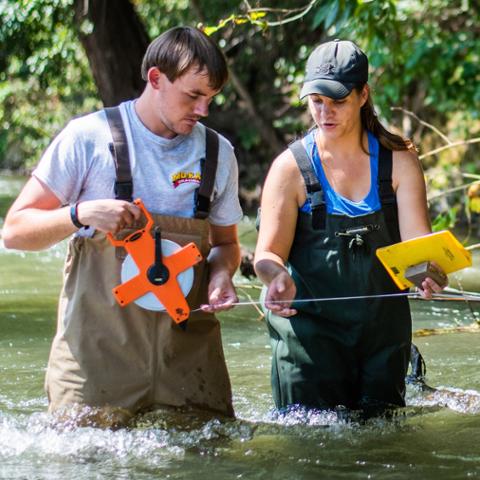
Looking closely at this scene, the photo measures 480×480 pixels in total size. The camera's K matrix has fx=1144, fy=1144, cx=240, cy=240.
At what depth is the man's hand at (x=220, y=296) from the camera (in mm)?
3924

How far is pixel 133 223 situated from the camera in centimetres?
374

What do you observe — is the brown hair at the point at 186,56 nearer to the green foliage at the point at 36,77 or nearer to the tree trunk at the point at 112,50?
the green foliage at the point at 36,77

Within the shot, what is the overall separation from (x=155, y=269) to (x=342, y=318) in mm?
814

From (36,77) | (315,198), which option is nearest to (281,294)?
(315,198)

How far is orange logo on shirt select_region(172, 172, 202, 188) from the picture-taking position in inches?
154

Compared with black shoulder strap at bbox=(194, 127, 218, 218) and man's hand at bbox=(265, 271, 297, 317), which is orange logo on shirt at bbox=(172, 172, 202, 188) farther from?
man's hand at bbox=(265, 271, 297, 317)

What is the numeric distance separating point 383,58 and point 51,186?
23.2 ft

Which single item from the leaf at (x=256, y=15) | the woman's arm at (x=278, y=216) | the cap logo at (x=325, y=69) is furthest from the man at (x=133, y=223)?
the leaf at (x=256, y=15)

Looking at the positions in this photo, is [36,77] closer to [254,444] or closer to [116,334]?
[254,444]

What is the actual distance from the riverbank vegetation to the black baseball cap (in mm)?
2386

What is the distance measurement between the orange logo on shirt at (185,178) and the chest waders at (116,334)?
0.02 meters

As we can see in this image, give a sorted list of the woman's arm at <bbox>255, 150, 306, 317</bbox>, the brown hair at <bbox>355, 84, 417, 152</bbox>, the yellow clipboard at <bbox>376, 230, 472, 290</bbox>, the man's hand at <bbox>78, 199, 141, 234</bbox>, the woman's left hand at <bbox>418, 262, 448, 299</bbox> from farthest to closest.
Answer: the brown hair at <bbox>355, 84, 417, 152</bbox>
the woman's arm at <bbox>255, 150, 306, 317</bbox>
the woman's left hand at <bbox>418, 262, 448, 299</bbox>
the yellow clipboard at <bbox>376, 230, 472, 290</bbox>
the man's hand at <bbox>78, 199, 141, 234</bbox>

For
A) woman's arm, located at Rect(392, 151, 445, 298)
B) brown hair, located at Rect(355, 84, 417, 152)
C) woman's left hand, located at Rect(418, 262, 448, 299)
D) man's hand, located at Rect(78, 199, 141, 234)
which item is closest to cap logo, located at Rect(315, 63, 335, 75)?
brown hair, located at Rect(355, 84, 417, 152)

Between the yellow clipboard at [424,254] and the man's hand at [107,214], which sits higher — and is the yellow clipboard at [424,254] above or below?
below
